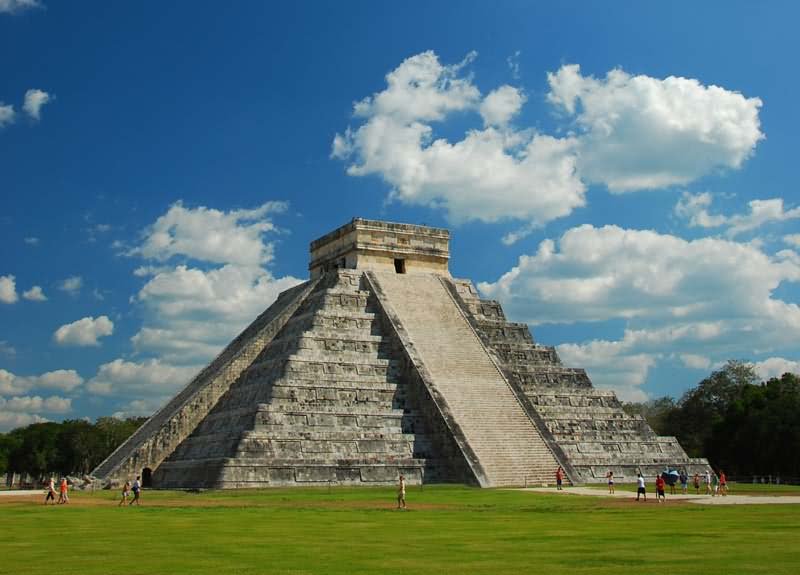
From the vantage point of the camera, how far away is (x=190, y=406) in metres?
34.5

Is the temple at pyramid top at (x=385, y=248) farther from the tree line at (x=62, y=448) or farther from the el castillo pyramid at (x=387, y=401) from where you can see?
the tree line at (x=62, y=448)

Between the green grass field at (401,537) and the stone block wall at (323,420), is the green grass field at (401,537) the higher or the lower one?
the lower one

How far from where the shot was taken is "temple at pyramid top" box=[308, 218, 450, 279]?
38688 mm

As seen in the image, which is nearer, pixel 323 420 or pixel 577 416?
A: pixel 323 420

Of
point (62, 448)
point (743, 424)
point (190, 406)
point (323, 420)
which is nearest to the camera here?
point (323, 420)

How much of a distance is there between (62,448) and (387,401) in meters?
47.5

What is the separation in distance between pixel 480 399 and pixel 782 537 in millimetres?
18623

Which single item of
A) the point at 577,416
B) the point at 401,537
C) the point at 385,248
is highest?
the point at 385,248

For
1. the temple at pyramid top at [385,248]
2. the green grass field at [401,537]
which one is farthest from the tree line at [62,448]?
the green grass field at [401,537]

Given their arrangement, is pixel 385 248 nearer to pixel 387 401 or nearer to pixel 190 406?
pixel 387 401

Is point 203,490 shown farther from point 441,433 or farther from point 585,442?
point 585,442

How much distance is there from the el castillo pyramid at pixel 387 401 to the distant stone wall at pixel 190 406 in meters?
0.06

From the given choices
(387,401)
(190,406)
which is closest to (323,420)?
(387,401)

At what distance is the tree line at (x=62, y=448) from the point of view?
7006cm
